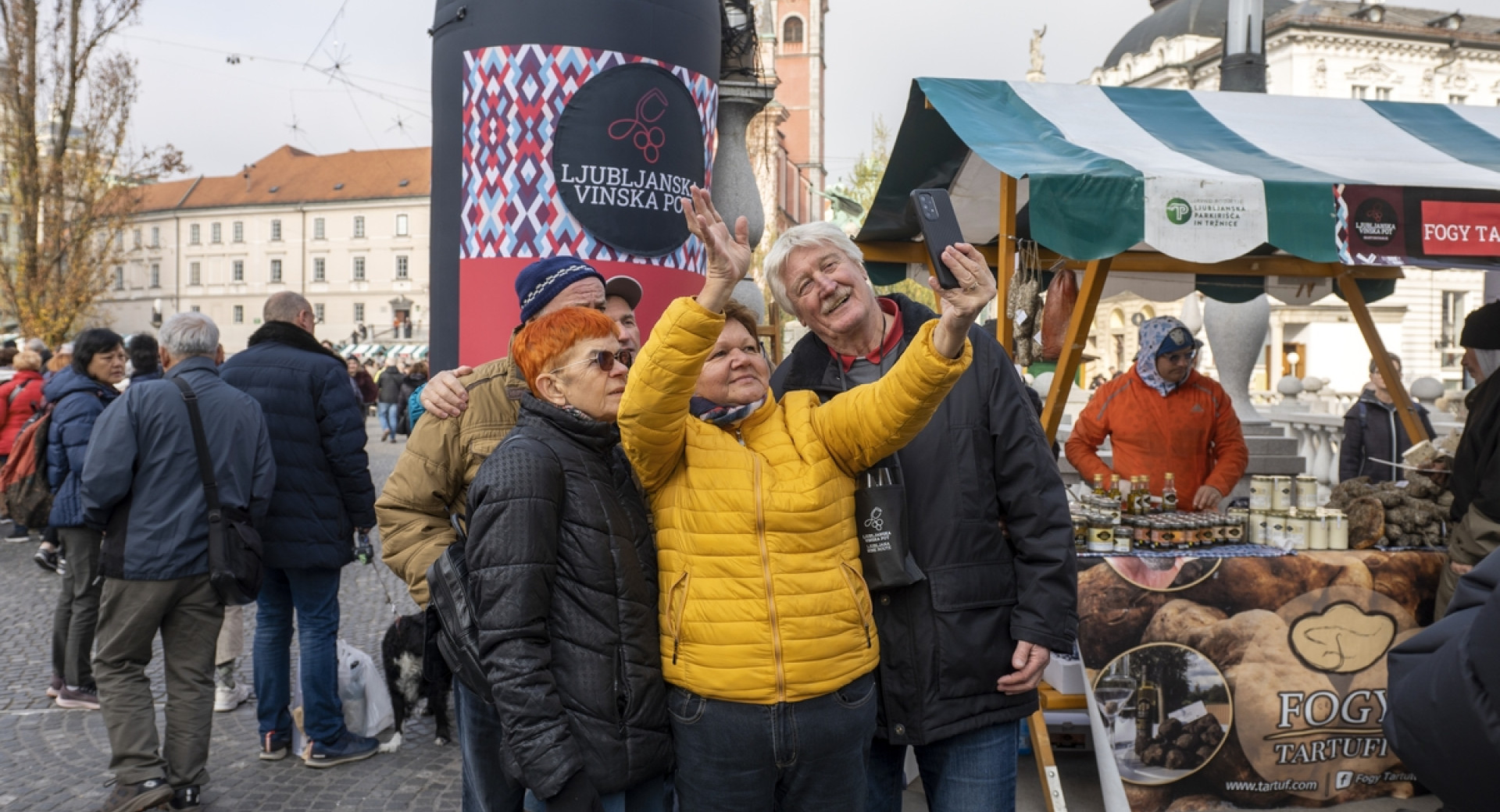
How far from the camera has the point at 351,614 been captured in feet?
25.1

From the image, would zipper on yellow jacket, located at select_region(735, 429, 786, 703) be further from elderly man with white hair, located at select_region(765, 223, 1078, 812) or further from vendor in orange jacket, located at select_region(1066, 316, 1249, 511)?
vendor in orange jacket, located at select_region(1066, 316, 1249, 511)

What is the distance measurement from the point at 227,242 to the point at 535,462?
8991 centimetres

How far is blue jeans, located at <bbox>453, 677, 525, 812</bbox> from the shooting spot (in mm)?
2715

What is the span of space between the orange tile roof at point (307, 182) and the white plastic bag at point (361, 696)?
251 feet

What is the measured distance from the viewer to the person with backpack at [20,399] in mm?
9211

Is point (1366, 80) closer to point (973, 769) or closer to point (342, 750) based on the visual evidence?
point (342, 750)

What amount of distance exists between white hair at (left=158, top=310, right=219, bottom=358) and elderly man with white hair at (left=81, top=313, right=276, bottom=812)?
13 centimetres

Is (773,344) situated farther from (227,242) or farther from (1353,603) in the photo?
(227,242)

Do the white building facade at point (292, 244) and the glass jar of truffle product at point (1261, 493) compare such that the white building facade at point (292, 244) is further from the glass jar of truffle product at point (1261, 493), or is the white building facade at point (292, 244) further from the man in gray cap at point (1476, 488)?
the man in gray cap at point (1476, 488)

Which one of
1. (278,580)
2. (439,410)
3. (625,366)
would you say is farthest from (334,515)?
(625,366)

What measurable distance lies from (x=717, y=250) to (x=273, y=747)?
392 centimetres

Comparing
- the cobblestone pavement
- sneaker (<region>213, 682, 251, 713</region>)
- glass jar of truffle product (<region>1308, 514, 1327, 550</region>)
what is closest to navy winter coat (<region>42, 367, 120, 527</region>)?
the cobblestone pavement

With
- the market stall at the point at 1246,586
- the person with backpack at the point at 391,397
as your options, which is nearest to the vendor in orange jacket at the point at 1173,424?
the market stall at the point at 1246,586

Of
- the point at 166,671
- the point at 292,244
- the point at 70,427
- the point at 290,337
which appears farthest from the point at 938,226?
the point at 292,244
